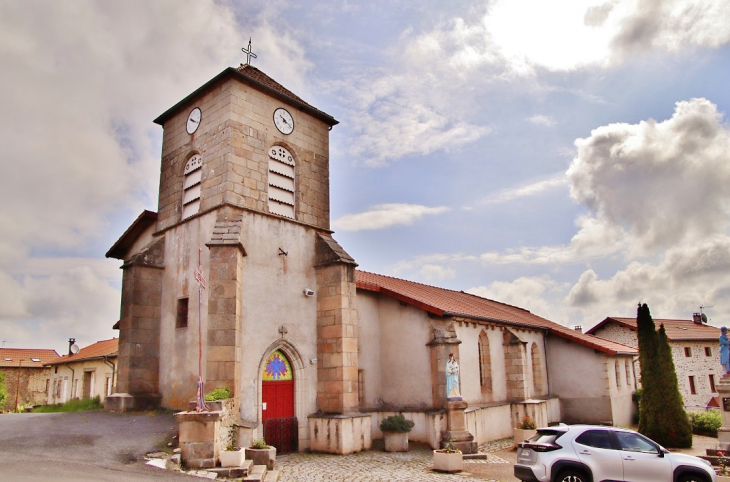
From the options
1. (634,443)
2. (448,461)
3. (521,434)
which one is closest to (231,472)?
(448,461)

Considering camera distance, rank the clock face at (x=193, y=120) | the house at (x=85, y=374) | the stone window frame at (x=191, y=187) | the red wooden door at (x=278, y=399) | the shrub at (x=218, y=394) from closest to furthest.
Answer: the shrub at (x=218, y=394)
the red wooden door at (x=278, y=399)
the stone window frame at (x=191, y=187)
the clock face at (x=193, y=120)
the house at (x=85, y=374)

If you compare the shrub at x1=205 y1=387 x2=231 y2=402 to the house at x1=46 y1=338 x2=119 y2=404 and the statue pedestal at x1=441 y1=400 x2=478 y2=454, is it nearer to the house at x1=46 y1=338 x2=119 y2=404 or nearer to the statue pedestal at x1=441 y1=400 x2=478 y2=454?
the statue pedestal at x1=441 y1=400 x2=478 y2=454

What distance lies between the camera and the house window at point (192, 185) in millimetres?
16922

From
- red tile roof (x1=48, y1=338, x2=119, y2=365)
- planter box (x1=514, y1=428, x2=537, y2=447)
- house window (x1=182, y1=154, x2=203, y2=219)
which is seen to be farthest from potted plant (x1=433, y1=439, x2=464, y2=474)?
red tile roof (x1=48, y1=338, x2=119, y2=365)

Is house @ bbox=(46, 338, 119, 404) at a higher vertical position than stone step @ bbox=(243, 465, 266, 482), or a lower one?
higher

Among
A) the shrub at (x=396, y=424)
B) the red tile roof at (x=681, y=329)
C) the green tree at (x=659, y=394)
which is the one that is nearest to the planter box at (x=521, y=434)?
the shrub at (x=396, y=424)

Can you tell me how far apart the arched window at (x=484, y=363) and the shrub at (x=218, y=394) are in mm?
10908

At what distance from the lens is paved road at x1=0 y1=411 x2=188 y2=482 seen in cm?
907

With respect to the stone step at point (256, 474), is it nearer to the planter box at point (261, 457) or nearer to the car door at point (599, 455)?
the planter box at point (261, 457)

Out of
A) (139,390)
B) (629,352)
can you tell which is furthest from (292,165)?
(629,352)

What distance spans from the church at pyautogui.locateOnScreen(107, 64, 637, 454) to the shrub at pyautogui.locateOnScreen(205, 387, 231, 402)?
18.5 inches

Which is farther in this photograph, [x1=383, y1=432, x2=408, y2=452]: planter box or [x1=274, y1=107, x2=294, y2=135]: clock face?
[x1=274, y1=107, x2=294, y2=135]: clock face

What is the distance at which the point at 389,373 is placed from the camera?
18.8 m

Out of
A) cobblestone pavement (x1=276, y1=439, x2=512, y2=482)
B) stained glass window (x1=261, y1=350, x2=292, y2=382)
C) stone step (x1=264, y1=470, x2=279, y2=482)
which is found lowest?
cobblestone pavement (x1=276, y1=439, x2=512, y2=482)
